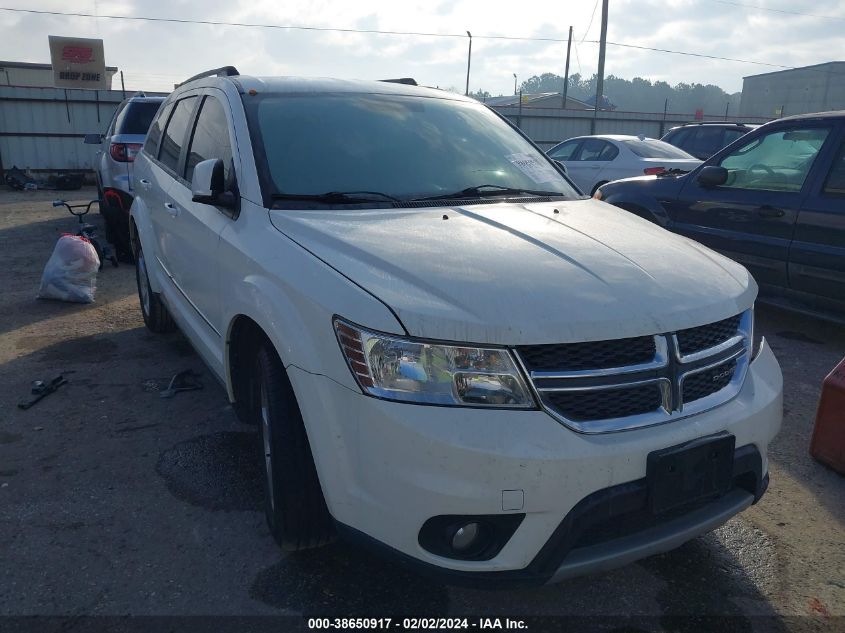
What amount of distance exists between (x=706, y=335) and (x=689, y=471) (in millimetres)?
461

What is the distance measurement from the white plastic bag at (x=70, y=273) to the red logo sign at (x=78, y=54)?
2179cm

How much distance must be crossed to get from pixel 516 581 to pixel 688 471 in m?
0.61

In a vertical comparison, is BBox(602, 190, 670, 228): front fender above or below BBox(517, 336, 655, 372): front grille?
below

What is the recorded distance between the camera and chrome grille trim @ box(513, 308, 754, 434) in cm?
196

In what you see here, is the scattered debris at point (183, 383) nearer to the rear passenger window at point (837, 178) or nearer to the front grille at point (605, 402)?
the front grille at point (605, 402)

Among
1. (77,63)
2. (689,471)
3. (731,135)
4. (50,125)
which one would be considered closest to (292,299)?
(689,471)

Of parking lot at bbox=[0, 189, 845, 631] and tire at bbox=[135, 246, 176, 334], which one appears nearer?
parking lot at bbox=[0, 189, 845, 631]

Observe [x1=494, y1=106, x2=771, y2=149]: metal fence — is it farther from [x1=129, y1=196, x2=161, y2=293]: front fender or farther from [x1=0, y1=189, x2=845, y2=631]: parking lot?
[x1=0, y1=189, x2=845, y2=631]: parking lot

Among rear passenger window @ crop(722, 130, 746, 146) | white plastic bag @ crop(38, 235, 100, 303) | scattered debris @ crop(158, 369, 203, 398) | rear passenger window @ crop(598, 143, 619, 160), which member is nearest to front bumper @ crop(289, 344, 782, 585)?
scattered debris @ crop(158, 369, 203, 398)

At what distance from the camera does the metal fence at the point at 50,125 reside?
1717 cm

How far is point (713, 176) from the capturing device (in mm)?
5672

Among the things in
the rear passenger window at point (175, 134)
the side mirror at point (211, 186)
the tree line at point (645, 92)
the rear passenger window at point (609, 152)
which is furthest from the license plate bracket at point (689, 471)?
the tree line at point (645, 92)

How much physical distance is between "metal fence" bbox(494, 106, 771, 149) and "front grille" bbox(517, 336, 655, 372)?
68.4ft

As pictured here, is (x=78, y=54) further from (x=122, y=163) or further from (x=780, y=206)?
(x=780, y=206)
